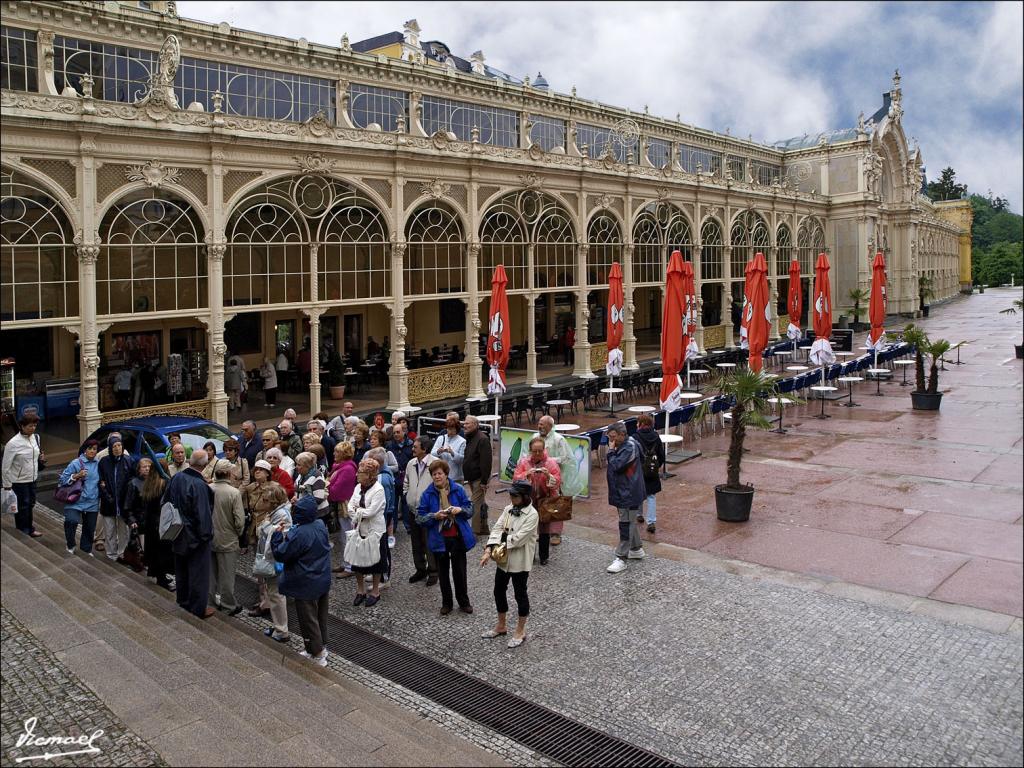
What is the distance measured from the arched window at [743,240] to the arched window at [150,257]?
83.8 feet

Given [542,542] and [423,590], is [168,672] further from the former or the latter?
[542,542]

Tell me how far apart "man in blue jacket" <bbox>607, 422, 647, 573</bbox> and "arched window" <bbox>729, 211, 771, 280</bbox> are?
29.8 metres

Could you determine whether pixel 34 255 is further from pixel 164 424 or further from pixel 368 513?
pixel 368 513

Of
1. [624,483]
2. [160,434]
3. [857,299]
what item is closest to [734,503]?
[624,483]

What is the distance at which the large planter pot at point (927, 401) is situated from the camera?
70.8 ft

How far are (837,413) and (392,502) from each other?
1465 cm

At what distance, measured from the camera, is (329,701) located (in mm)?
6562

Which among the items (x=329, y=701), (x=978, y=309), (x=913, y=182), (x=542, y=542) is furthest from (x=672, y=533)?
(x=978, y=309)

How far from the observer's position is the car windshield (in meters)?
14.2

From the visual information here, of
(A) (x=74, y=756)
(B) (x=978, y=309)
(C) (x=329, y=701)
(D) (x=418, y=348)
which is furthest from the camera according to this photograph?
(B) (x=978, y=309)

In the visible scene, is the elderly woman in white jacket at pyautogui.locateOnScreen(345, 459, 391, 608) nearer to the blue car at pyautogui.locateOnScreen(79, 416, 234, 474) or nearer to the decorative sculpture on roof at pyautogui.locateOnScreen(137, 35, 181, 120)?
the blue car at pyautogui.locateOnScreen(79, 416, 234, 474)

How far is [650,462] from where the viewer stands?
11.6 metres

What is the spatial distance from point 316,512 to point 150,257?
13281 mm

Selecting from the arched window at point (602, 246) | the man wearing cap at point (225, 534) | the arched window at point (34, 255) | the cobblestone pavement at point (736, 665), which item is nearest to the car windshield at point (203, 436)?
the arched window at point (34, 255)
